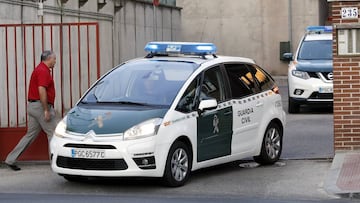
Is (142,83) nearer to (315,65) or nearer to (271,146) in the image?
(271,146)

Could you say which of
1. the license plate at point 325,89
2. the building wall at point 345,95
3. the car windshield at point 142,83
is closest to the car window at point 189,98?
the car windshield at point 142,83

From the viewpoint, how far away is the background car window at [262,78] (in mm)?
11609

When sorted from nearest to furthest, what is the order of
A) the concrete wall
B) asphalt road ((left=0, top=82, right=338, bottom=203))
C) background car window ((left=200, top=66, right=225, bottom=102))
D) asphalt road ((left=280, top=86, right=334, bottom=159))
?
asphalt road ((left=0, top=82, right=338, bottom=203)), background car window ((left=200, top=66, right=225, bottom=102)), asphalt road ((left=280, top=86, right=334, bottom=159)), the concrete wall

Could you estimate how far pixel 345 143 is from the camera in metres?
11.6

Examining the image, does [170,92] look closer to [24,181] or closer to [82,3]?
[24,181]

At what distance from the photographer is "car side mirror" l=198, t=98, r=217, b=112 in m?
10.1

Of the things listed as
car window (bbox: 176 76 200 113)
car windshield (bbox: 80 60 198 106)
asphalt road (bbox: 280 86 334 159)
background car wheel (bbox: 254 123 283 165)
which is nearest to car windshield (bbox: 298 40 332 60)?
asphalt road (bbox: 280 86 334 159)

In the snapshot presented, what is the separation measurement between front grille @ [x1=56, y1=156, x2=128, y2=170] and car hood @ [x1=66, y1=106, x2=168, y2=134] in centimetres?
35

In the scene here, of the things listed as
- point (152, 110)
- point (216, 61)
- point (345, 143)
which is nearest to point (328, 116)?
point (345, 143)

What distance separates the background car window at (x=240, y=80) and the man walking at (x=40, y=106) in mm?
2485

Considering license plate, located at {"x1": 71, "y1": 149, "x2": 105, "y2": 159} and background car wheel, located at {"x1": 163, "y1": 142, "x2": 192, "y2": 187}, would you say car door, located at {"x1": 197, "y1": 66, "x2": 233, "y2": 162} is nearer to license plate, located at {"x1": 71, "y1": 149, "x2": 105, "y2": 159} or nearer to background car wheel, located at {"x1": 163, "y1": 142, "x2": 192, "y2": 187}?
background car wheel, located at {"x1": 163, "y1": 142, "x2": 192, "y2": 187}

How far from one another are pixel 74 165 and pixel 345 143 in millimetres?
4180

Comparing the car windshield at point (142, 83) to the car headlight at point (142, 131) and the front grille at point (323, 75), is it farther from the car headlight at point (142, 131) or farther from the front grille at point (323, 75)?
the front grille at point (323, 75)

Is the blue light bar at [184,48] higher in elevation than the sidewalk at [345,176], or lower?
higher
